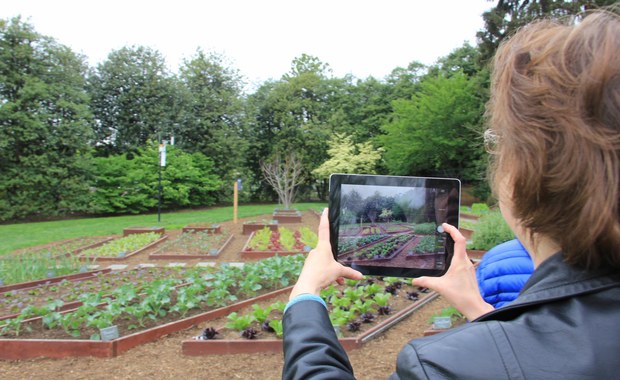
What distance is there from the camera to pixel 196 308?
4.64 metres

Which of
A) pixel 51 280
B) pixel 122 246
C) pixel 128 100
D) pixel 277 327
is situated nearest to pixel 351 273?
pixel 277 327

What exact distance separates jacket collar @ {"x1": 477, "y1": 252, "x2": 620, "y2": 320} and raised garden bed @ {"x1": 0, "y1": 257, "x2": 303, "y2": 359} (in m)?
3.67

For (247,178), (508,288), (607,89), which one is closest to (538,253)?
(607,89)

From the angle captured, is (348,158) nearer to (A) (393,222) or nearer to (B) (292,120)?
(B) (292,120)

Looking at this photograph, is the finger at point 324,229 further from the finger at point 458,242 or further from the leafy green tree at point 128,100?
the leafy green tree at point 128,100

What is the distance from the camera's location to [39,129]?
17.6 metres

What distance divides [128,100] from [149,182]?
233 inches

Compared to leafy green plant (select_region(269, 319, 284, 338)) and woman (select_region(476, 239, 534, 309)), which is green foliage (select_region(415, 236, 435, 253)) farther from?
leafy green plant (select_region(269, 319, 284, 338))

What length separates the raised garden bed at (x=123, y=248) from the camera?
330 inches

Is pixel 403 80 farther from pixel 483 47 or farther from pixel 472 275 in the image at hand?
pixel 472 275

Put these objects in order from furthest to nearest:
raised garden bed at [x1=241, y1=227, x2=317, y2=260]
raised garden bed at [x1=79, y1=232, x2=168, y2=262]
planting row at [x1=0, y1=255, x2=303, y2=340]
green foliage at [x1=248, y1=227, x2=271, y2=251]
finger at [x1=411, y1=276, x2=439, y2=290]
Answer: green foliage at [x1=248, y1=227, x2=271, y2=251] → raised garden bed at [x1=241, y1=227, x2=317, y2=260] → raised garden bed at [x1=79, y1=232, x2=168, y2=262] → planting row at [x1=0, y1=255, x2=303, y2=340] → finger at [x1=411, y1=276, x2=439, y2=290]

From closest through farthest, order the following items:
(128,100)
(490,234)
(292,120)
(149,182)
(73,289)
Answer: (73,289)
(490,234)
(149,182)
(128,100)
(292,120)

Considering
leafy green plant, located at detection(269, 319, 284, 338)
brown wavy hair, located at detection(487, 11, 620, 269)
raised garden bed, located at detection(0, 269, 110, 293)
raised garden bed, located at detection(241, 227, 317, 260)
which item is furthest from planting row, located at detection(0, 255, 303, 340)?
Answer: brown wavy hair, located at detection(487, 11, 620, 269)

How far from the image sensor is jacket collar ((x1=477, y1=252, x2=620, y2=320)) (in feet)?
1.98
